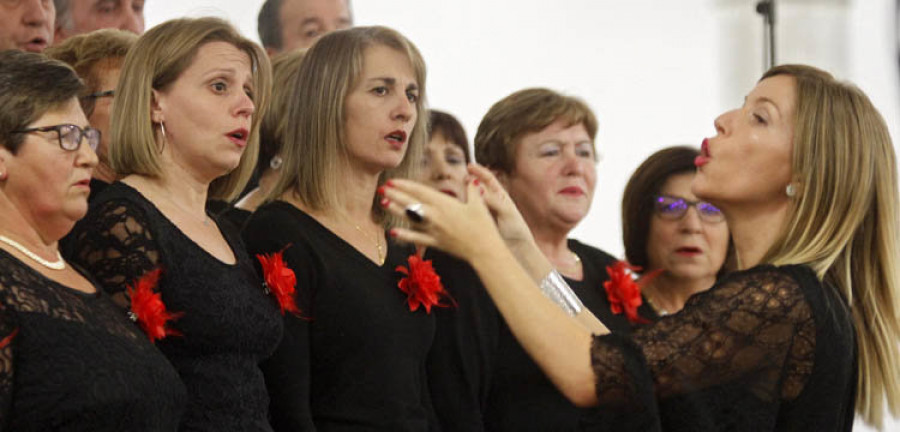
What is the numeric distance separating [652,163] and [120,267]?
1.98m

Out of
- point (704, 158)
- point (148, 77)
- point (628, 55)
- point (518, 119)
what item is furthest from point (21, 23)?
point (628, 55)

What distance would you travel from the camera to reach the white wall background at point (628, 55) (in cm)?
468

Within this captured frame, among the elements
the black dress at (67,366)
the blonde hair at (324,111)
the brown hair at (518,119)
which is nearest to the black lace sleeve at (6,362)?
the black dress at (67,366)

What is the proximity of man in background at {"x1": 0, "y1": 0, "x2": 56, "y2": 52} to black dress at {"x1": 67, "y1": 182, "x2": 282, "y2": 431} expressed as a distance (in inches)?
29.4

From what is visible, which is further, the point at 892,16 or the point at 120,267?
the point at 892,16

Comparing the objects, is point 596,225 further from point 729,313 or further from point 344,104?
point 729,313

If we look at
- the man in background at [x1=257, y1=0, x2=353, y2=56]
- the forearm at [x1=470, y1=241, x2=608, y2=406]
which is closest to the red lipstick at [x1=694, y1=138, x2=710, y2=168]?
the forearm at [x1=470, y1=241, x2=608, y2=406]

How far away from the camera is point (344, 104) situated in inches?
109

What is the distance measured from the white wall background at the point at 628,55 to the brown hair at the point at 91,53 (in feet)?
6.17

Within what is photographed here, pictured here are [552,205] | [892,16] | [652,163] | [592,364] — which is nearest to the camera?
[592,364]

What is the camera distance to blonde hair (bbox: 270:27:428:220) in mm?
2705

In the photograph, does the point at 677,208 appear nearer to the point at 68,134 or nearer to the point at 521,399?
the point at 521,399

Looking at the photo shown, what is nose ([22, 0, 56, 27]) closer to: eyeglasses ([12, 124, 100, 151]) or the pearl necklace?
eyeglasses ([12, 124, 100, 151])

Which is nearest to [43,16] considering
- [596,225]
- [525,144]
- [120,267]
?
[120,267]
